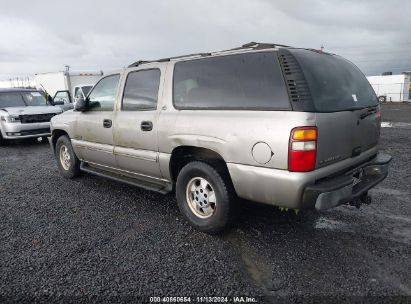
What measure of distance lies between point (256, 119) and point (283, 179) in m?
0.59

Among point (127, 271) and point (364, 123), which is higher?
point (364, 123)

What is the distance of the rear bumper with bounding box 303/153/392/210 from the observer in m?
2.95

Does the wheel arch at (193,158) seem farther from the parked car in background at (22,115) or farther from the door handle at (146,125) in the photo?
the parked car in background at (22,115)

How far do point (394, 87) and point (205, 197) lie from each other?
38.2 meters

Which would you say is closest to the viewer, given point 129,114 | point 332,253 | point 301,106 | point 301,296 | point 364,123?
point 301,296

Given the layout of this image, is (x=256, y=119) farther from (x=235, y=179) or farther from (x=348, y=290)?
(x=348, y=290)

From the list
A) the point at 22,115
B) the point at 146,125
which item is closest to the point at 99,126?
the point at 146,125

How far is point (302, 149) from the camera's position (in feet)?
9.45

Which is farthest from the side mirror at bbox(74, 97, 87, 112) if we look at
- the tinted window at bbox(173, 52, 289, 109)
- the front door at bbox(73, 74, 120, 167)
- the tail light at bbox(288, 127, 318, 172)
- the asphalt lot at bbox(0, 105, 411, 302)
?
the tail light at bbox(288, 127, 318, 172)

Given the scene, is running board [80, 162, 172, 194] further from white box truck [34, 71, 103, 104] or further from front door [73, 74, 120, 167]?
white box truck [34, 71, 103, 104]

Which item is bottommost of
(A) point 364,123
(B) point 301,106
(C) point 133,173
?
(C) point 133,173

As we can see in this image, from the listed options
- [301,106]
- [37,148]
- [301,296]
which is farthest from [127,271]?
[37,148]

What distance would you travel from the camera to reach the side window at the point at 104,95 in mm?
4852

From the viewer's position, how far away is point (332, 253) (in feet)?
10.8
